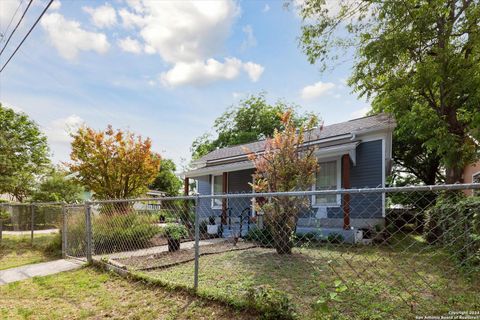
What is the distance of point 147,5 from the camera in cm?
643

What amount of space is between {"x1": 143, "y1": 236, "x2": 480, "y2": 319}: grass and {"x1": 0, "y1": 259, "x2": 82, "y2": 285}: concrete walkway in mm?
2261

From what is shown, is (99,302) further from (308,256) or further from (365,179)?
(365,179)

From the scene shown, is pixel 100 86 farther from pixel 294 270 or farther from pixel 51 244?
pixel 294 270

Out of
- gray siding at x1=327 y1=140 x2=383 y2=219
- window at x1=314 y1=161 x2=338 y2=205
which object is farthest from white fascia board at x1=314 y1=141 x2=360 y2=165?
window at x1=314 y1=161 x2=338 y2=205

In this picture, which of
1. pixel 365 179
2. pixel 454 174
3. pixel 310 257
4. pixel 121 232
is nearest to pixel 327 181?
pixel 365 179

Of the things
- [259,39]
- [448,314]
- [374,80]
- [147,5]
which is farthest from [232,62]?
[448,314]

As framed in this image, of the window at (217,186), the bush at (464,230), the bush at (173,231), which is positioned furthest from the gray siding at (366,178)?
the window at (217,186)

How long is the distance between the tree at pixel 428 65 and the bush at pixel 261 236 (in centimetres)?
523

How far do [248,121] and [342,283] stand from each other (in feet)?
87.4

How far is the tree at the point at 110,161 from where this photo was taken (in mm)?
10391

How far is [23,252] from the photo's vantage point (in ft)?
26.8

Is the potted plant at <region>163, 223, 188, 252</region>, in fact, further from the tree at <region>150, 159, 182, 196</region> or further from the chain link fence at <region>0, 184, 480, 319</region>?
the tree at <region>150, 159, 182, 196</region>

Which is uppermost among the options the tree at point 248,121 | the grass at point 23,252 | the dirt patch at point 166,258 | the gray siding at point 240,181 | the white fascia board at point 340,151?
the tree at point 248,121

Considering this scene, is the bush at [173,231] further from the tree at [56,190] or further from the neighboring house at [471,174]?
the tree at [56,190]
